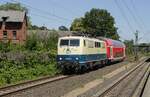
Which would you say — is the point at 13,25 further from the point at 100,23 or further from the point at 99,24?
the point at 100,23

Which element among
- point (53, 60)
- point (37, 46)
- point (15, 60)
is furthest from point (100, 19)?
point (15, 60)

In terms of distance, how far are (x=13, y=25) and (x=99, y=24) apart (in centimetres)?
4330

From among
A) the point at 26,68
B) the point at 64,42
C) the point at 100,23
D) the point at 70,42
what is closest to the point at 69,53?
the point at 70,42

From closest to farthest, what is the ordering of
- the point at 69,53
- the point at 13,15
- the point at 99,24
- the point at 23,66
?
the point at 23,66 < the point at 69,53 < the point at 13,15 < the point at 99,24

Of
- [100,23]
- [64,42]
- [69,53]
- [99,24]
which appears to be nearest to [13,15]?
[99,24]

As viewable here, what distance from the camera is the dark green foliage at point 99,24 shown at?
116 m

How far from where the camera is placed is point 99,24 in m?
117

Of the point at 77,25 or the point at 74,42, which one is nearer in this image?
the point at 74,42

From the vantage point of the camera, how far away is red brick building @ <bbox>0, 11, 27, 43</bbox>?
76438mm

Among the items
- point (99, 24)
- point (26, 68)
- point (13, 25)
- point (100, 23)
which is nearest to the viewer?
point (26, 68)

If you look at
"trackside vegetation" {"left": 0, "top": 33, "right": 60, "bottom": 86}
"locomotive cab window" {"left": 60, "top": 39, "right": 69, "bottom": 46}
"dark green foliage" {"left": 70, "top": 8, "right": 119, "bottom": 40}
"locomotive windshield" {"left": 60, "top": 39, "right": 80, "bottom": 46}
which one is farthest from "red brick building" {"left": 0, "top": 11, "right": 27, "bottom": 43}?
"locomotive windshield" {"left": 60, "top": 39, "right": 80, "bottom": 46}

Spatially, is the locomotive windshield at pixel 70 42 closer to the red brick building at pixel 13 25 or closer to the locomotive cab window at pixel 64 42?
the locomotive cab window at pixel 64 42

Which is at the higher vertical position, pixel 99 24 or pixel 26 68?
pixel 99 24

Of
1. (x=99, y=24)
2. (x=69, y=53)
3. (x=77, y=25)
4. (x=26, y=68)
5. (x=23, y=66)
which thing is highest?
(x=77, y=25)
